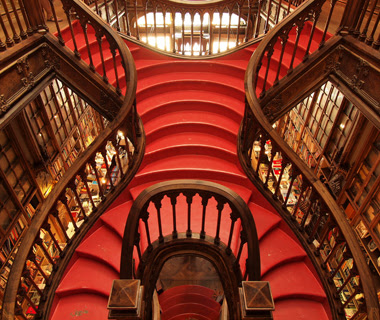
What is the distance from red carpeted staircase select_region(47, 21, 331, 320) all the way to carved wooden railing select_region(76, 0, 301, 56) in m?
0.41

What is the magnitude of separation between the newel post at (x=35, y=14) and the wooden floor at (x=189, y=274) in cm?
325

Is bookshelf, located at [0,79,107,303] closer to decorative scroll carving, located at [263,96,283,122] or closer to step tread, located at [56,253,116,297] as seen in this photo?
step tread, located at [56,253,116,297]

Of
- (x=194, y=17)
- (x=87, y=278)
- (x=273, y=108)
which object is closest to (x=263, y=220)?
(x=273, y=108)

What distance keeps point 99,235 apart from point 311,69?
2.88 metres

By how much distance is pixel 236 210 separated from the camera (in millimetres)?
2111

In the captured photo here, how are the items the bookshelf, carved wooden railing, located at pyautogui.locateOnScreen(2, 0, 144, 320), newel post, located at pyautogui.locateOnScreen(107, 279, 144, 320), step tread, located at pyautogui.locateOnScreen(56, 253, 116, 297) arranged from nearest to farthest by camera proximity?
newel post, located at pyautogui.locateOnScreen(107, 279, 144, 320) < carved wooden railing, located at pyautogui.locateOnScreen(2, 0, 144, 320) < step tread, located at pyautogui.locateOnScreen(56, 253, 116, 297) < the bookshelf

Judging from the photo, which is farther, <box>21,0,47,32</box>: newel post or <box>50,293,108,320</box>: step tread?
<box>21,0,47,32</box>: newel post

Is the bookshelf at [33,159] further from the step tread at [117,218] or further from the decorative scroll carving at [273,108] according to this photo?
the decorative scroll carving at [273,108]

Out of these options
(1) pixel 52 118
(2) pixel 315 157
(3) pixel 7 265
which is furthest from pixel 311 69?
(3) pixel 7 265

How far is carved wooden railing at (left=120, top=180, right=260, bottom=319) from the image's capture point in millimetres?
2004

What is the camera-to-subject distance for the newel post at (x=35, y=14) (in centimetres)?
276

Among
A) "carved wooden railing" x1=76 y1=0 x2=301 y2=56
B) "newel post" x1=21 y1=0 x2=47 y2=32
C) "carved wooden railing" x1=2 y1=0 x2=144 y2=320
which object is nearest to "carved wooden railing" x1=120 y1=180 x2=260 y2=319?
"carved wooden railing" x1=2 y1=0 x2=144 y2=320

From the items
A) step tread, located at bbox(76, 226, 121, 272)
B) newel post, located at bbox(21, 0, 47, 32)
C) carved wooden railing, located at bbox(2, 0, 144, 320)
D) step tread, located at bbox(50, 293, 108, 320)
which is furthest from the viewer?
newel post, located at bbox(21, 0, 47, 32)

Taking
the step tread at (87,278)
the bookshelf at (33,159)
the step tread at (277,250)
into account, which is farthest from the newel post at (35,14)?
the step tread at (277,250)
